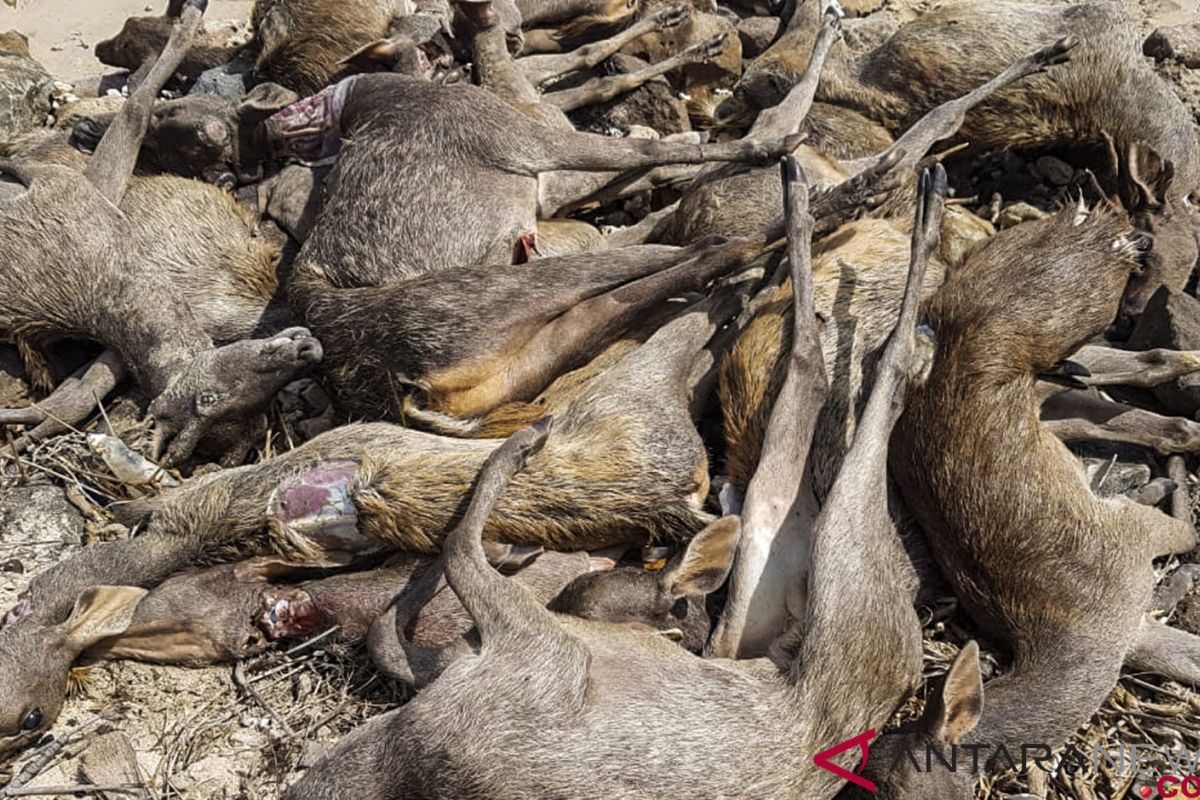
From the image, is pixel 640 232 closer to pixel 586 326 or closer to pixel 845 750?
pixel 586 326

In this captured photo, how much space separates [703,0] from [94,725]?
5.32 meters

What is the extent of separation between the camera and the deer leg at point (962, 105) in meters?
5.28

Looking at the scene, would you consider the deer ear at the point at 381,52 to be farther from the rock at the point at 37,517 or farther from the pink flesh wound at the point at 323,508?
the rock at the point at 37,517

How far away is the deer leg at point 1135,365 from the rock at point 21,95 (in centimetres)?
594

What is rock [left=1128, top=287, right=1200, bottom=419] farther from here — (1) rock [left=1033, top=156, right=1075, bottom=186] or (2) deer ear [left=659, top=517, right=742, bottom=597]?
(2) deer ear [left=659, top=517, right=742, bottom=597]

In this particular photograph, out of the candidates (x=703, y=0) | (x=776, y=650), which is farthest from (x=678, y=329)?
(x=703, y=0)

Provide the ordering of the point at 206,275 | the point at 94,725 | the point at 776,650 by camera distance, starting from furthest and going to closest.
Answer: the point at 206,275, the point at 94,725, the point at 776,650

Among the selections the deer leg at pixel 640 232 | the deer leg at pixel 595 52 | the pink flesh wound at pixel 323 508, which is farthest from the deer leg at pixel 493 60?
the pink flesh wound at pixel 323 508

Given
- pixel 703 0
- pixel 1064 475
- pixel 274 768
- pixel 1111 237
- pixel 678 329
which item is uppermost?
pixel 703 0

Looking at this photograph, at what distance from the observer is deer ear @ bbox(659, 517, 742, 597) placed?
3.96 metres

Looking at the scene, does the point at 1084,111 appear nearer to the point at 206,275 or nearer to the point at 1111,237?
the point at 1111,237

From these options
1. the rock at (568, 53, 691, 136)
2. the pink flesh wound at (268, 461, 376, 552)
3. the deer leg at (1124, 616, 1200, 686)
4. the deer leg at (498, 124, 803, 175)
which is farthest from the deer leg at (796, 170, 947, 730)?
the rock at (568, 53, 691, 136)

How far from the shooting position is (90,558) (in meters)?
4.55

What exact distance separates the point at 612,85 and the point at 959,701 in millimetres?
3913
